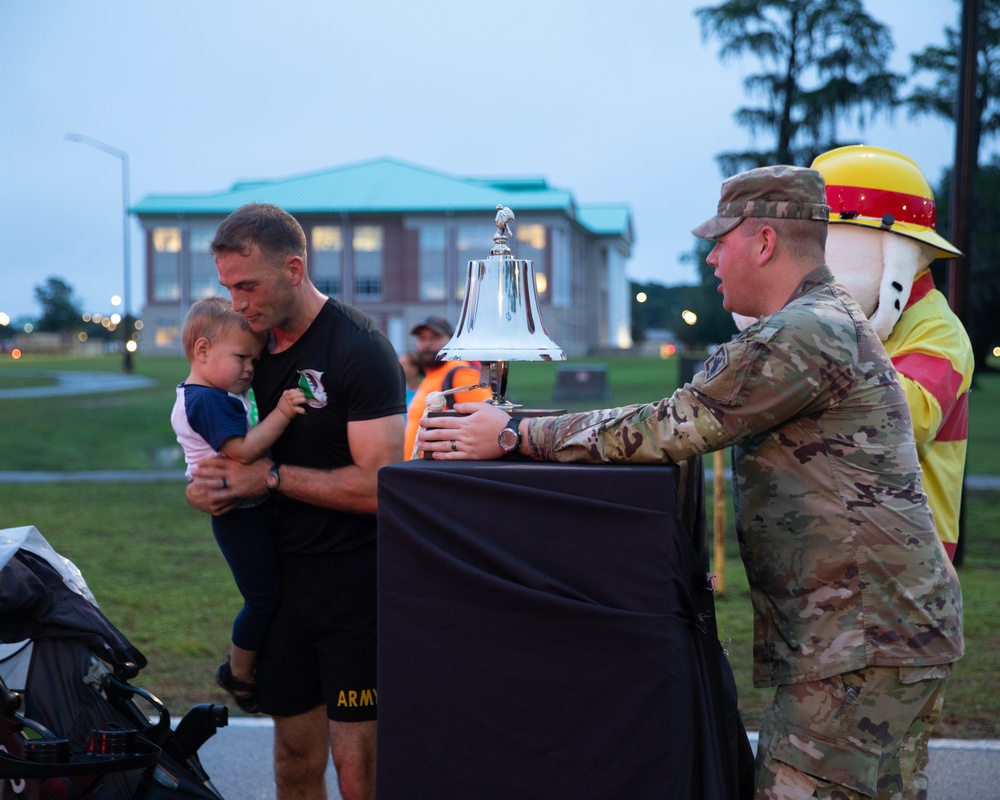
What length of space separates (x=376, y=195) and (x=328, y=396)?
6555 centimetres

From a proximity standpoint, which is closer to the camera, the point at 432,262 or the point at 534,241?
the point at 534,241

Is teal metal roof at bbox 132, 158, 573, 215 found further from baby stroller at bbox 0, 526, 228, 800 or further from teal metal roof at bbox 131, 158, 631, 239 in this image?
baby stroller at bbox 0, 526, 228, 800

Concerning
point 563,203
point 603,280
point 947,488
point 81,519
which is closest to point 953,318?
point 947,488

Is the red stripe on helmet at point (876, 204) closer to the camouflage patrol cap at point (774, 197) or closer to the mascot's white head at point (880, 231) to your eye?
the mascot's white head at point (880, 231)

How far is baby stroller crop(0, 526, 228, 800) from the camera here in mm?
2818

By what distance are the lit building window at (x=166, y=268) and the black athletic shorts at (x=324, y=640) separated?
67108mm

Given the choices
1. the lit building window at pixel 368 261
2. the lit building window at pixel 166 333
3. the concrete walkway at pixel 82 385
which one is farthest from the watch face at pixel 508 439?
the lit building window at pixel 166 333

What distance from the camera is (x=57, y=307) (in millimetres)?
117875

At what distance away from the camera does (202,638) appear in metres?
6.59

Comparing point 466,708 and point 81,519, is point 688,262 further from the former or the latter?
point 466,708

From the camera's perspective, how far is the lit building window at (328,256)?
6625cm

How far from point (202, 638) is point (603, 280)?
79.0 metres

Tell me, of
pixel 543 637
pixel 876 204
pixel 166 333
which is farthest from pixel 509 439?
pixel 166 333

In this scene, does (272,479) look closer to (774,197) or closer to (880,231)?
(774,197)
